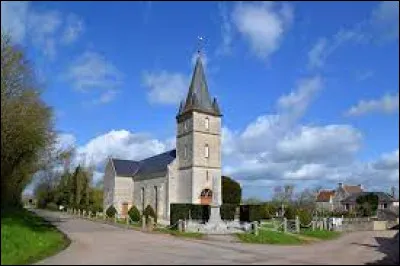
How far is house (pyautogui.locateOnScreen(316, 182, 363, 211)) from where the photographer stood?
96925 mm

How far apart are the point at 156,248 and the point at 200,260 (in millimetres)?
4723

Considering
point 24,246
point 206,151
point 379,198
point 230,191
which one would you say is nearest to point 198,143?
point 206,151

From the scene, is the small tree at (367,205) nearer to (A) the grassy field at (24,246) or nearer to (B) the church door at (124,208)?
(B) the church door at (124,208)

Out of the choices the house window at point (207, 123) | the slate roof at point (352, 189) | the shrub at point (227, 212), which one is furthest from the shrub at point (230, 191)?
the slate roof at point (352, 189)

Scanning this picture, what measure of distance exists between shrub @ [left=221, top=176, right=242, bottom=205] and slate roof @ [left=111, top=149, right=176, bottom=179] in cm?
711

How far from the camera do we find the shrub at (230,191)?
192 ft

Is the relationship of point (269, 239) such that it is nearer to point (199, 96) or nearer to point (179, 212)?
point (179, 212)

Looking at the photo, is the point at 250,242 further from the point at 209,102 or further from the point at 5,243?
the point at 209,102

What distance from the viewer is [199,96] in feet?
176

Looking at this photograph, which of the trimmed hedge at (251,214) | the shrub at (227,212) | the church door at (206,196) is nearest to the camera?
the trimmed hedge at (251,214)

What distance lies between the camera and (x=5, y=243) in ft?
54.1

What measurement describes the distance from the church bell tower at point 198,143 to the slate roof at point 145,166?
13.0ft

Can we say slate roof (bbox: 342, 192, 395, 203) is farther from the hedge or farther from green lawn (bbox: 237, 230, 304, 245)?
green lawn (bbox: 237, 230, 304, 245)

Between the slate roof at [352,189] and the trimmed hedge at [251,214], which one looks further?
the slate roof at [352,189]
